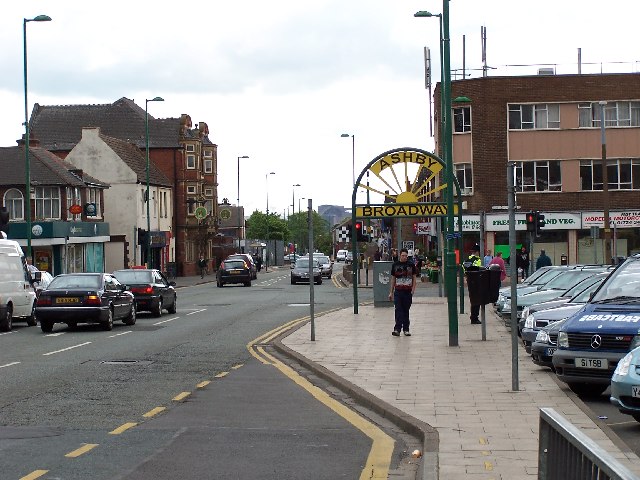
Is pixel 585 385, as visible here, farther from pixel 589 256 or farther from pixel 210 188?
pixel 210 188

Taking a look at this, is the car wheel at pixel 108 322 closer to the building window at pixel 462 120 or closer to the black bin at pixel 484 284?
the black bin at pixel 484 284

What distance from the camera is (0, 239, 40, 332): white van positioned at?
29283 mm

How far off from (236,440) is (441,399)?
10.8 ft

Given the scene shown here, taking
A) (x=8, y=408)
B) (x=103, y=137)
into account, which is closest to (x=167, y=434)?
(x=8, y=408)

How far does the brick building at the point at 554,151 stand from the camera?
58750mm

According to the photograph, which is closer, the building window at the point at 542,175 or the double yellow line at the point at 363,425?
the double yellow line at the point at 363,425

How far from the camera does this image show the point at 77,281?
29.1m

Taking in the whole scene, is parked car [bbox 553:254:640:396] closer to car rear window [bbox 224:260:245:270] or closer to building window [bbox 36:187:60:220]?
car rear window [bbox 224:260:245:270]

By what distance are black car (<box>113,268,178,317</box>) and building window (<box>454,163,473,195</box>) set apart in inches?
1074

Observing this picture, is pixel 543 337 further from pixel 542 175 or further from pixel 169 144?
pixel 169 144

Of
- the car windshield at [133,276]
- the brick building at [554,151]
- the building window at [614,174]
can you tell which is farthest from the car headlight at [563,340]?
the building window at [614,174]

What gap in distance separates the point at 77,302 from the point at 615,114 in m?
38.7

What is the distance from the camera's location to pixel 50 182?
64.1 m

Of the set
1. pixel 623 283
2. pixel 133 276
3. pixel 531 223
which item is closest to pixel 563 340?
pixel 623 283
